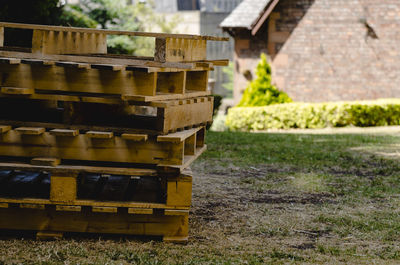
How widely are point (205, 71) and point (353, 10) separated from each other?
1452 cm

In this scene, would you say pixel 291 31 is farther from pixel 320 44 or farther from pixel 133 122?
pixel 133 122

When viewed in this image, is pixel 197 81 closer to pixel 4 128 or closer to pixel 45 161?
pixel 45 161

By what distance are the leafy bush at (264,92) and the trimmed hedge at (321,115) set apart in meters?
1.18

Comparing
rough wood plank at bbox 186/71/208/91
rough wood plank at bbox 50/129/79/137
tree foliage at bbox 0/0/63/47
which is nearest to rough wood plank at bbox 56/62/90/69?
rough wood plank at bbox 50/129/79/137

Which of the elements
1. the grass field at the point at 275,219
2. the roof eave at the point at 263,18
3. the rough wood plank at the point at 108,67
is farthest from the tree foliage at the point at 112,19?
the rough wood plank at the point at 108,67

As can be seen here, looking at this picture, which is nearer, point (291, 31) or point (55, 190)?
point (55, 190)

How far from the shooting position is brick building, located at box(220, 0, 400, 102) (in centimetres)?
1900

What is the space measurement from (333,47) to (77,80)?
611 inches

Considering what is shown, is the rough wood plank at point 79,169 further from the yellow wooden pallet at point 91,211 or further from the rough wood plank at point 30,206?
the rough wood plank at point 30,206

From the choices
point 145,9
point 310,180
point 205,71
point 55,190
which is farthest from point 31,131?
point 145,9

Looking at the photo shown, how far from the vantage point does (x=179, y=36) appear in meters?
4.89

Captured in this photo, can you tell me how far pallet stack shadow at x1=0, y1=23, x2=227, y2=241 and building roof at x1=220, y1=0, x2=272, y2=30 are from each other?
15.2 metres

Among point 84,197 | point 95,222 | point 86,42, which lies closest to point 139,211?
point 95,222

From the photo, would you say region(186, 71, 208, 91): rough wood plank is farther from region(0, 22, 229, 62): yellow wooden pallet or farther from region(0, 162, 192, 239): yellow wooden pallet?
region(0, 162, 192, 239): yellow wooden pallet
